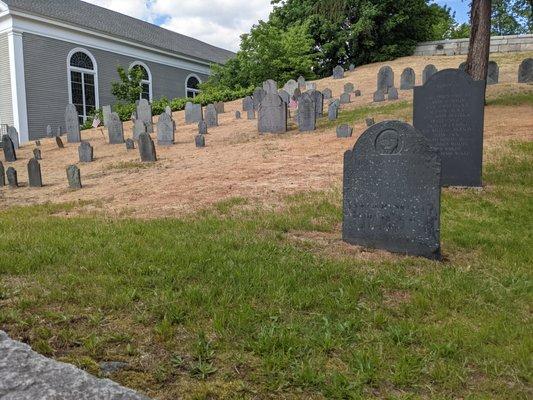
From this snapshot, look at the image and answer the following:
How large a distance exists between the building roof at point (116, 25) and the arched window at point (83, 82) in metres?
1.79

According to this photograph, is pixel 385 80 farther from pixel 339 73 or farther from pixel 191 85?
pixel 191 85

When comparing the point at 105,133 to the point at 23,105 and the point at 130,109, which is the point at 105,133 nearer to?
the point at 130,109

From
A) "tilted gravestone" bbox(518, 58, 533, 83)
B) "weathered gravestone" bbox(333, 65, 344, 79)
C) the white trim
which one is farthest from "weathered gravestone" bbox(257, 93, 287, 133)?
"weathered gravestone" bbox(333, 65, 344, 79)

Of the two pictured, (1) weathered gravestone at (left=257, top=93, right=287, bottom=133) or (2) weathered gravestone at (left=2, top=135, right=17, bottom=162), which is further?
(2) weathered gravestone at (left=2, top=135, right=17, bottom=162)

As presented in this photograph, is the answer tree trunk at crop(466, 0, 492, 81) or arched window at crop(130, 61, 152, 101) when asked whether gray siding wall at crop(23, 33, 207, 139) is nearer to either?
arched window at crop(130, 61, 152, 101)

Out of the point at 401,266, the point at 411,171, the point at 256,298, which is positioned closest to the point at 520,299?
the point at 401,266

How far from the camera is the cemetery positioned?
9.07ft

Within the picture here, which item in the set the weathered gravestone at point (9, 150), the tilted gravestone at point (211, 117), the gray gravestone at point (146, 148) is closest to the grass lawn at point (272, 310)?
the gray gravestone at point (146, 148)

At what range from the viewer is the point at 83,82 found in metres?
28.2

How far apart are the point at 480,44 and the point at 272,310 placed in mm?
12626

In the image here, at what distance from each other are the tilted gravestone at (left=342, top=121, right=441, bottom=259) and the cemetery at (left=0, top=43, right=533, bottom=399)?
0.05 feet

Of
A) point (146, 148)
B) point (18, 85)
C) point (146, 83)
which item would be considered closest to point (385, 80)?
point (146, 148)

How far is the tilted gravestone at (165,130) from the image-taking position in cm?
1501

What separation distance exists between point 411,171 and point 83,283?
343cm
